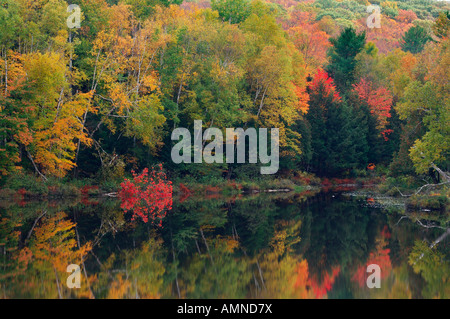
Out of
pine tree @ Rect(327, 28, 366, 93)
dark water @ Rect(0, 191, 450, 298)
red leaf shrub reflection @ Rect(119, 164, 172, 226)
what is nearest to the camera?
dark water @ Rect(0, 191, 450, 298)

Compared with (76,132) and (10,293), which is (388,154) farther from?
(10,293)

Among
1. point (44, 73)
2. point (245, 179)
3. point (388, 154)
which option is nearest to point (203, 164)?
point (245, 179)

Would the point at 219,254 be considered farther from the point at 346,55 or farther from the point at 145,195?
the point at 346,55

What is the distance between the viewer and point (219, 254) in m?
16.0

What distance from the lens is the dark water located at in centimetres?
1191

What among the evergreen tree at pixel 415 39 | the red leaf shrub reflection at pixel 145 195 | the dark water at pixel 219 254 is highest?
the evergreen tree at pixel 415 39

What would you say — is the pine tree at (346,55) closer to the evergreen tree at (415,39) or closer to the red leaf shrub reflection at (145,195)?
the evergreen tree at (415,39)

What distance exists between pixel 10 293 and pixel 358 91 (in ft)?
184

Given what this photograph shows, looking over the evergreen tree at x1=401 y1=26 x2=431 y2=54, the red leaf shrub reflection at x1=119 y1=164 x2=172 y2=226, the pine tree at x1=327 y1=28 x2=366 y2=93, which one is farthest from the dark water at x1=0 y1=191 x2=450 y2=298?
the evergreen tree at x1=401 y1=26 x2=431 y2=54

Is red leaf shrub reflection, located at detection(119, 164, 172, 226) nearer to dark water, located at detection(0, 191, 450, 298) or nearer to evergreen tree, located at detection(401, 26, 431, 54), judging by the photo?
dark water, located at detection(0, 191, 450, 298)

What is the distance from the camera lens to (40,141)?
108 feet

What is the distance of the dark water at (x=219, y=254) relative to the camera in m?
11.9

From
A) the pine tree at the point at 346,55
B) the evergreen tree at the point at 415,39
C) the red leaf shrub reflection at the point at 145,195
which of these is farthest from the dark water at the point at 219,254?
the evergreen tree at the point at 415,39

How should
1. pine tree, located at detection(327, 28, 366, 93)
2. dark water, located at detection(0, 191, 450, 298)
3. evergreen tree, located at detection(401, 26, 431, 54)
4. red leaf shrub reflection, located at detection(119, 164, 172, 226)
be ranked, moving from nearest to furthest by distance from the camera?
dark water, located at detection(0, 191, 450, 298) → red leaf shrub reflection, located at detection(119, 164, 172, 226) → pine tree, located at detection(327, 28, 366, 93) → evergreen tree, located at detection(401, 26, 431, 54)
